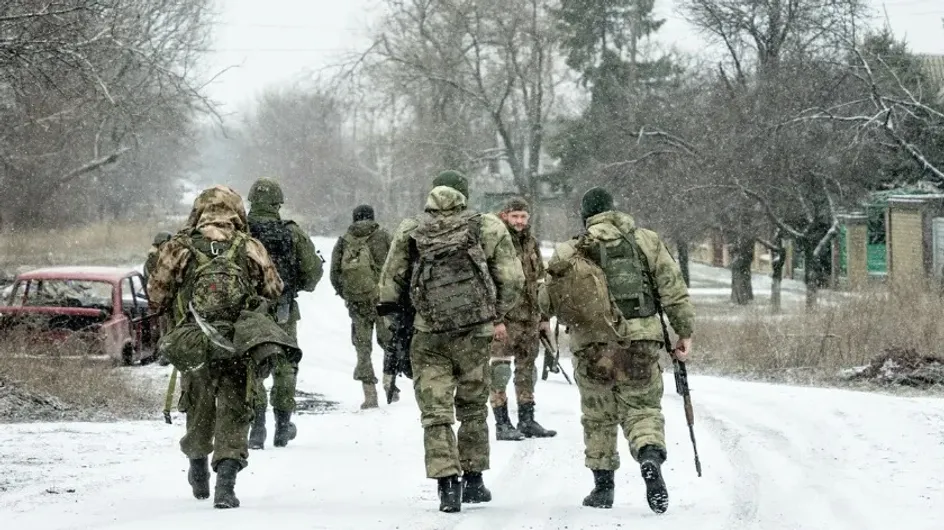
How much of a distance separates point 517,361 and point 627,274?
302cm

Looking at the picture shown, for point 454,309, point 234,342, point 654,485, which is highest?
point 454,309

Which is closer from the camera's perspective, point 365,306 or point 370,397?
point 365,306

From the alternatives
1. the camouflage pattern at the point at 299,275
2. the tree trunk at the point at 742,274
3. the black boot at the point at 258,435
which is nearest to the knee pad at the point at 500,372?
the camouflage pattern at the point at 299,275

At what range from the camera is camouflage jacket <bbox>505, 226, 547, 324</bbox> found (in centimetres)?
998

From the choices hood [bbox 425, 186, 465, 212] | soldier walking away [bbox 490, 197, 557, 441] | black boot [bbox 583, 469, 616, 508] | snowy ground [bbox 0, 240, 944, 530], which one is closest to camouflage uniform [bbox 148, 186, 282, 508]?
snowy ground [bbox 0, 240, 944, 530]

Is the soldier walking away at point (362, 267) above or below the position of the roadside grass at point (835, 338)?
above

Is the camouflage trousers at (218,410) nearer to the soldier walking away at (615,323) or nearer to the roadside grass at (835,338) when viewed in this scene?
the soldier walking away at (615,323)

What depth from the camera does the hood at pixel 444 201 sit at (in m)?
7.10

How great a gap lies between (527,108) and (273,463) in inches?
1466

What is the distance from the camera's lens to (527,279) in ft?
33.0

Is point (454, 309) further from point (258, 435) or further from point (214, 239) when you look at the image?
point (258, 435)

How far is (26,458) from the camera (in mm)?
8688

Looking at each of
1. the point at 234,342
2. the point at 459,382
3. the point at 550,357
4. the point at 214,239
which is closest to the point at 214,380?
the point at 234,342

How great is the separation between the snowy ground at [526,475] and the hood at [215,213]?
1471 mm
